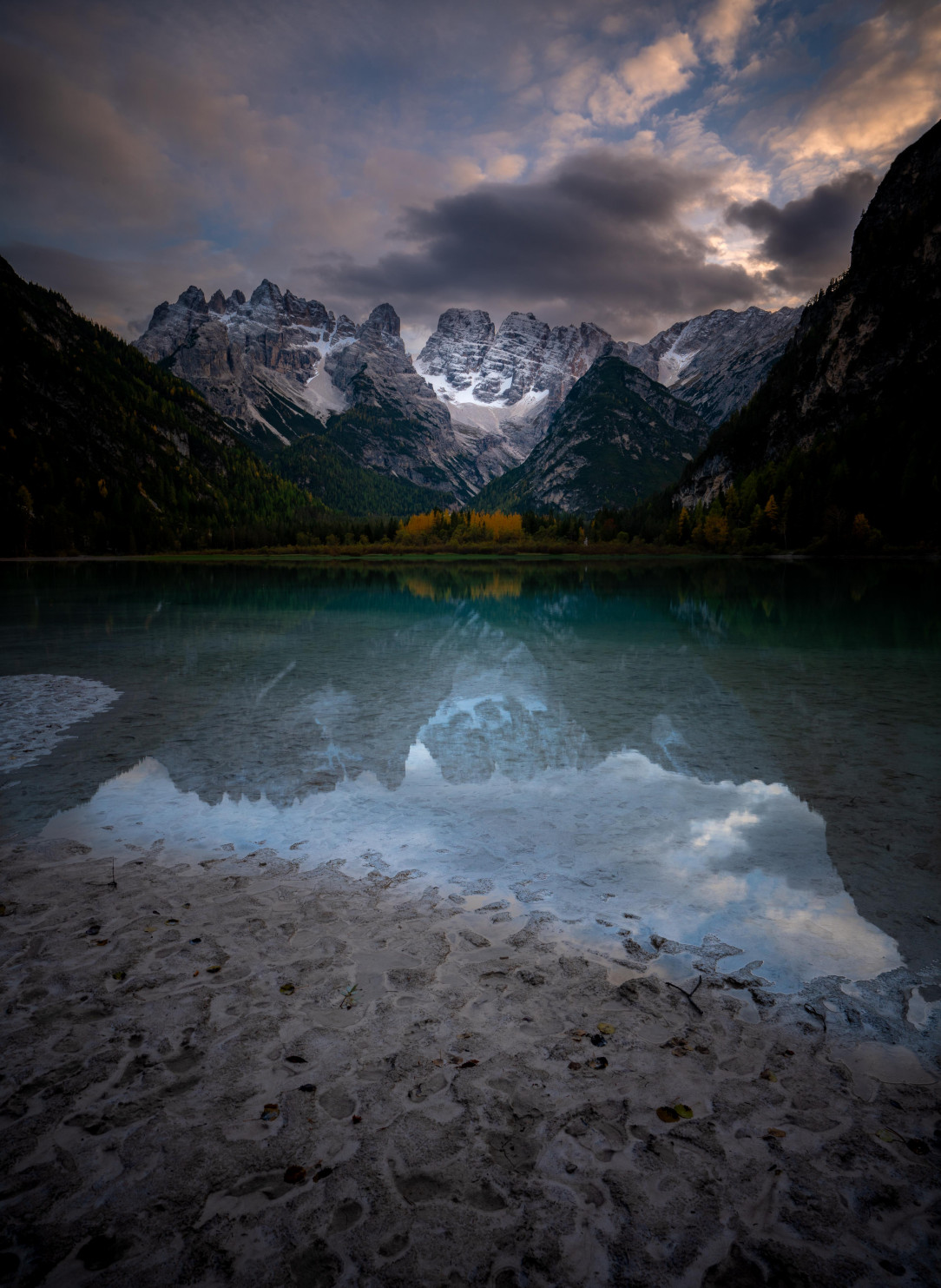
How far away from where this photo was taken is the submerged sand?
364 centimetres

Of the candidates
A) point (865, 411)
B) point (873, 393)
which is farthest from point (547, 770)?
point (873, 393)

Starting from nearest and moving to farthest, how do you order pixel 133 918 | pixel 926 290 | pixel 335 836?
1. pixel 133 918
2. pixel 335 836
3. pixel 926 290

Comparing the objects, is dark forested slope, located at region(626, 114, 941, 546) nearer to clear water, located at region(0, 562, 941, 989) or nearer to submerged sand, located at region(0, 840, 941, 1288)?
clear water, located at region(0, 562, 941, 989)

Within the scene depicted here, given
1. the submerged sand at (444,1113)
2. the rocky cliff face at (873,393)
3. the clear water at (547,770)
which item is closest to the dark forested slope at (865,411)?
the rocky cliff face at (873,393)

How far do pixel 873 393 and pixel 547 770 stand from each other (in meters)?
187

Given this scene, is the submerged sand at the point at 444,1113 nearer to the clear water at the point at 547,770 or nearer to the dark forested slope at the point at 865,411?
the clear water at the point at 547,770

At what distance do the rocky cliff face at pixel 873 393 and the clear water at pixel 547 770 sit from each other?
118m

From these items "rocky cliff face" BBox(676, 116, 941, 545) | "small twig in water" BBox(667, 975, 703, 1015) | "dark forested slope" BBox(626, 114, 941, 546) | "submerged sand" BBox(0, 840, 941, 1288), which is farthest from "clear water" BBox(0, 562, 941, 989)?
"rocky cliff face" BBox(676, 116, 941, 545)

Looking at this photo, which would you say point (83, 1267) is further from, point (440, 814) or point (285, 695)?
point (285, 695)

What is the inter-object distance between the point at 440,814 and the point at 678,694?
34.2ft

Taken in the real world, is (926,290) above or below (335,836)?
above

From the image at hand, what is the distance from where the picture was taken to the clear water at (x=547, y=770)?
25.5 feet

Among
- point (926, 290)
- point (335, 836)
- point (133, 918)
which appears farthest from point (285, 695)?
point (926, 290)

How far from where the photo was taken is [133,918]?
23.7 ft
